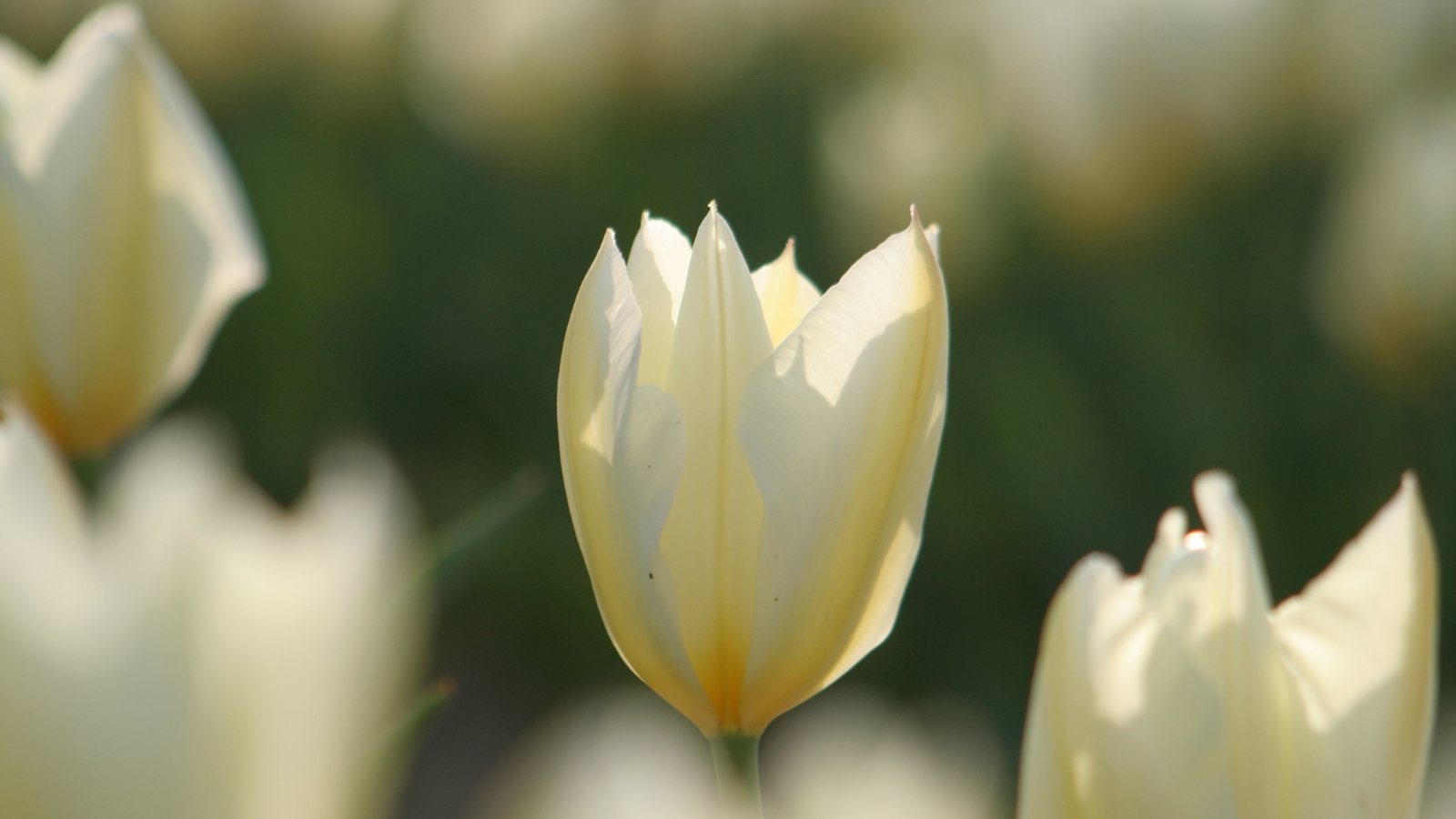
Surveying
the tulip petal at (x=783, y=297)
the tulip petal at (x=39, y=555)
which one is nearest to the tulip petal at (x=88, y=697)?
the tulip petal at (x=39, y=555)

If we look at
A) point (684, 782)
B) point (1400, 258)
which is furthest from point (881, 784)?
point (1400, 258)

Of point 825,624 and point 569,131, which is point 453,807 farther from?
point 825,624

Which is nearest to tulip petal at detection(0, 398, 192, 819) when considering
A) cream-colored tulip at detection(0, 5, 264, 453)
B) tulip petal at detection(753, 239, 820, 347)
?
tulip petal at detection(753, 239, 820, 347)

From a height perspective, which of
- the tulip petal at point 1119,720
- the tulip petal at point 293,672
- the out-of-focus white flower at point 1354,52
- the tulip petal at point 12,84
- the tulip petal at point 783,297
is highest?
the out-of-focus white flower at point 1354,52

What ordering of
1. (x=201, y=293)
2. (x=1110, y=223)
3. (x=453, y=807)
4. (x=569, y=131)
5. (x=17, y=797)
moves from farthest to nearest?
(x=569, y=131), (x=453, y=807), (x=1110, y=223), (x=201, y=293), (x=17, y=797)

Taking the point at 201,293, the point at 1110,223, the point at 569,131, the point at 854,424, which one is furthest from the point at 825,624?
the point at 569,131

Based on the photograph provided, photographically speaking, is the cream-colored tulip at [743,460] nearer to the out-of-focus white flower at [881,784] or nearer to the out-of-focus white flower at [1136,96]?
the out-of-focus white flower at [881,784]
